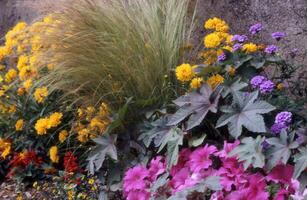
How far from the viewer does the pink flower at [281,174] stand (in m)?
2.24

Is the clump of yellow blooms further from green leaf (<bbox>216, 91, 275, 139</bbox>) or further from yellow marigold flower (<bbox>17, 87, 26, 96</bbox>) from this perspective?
green leaf (<bbox>216, 91, 275, 139</bbox>)

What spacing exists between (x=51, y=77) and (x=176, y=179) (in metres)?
1.10

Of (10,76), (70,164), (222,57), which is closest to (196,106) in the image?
(222,57)

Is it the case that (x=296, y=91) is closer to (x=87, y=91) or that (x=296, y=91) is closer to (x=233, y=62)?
(x=233, y=62)

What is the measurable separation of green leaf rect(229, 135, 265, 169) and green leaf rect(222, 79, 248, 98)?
292 mm

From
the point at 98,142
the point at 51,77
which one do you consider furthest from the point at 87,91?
the point at 98,142

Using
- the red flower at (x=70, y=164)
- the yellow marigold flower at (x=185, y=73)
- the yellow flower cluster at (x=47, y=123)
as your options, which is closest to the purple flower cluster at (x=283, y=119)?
the yellow marigold flower at (x=185, y=73)

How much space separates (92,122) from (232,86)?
0.84 metres

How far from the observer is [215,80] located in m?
2.76

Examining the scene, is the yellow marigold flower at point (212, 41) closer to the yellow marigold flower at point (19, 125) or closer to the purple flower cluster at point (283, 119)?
the purple flower cluster at point (283, 119)

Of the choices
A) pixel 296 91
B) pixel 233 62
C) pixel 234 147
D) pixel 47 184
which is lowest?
pixel 47 184

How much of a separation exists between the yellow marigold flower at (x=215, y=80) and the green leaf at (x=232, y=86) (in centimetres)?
15

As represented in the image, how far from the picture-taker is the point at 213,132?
8.91 feet

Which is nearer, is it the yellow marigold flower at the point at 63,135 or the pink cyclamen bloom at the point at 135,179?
the pink cyclamen bloom at the point at 135,179
